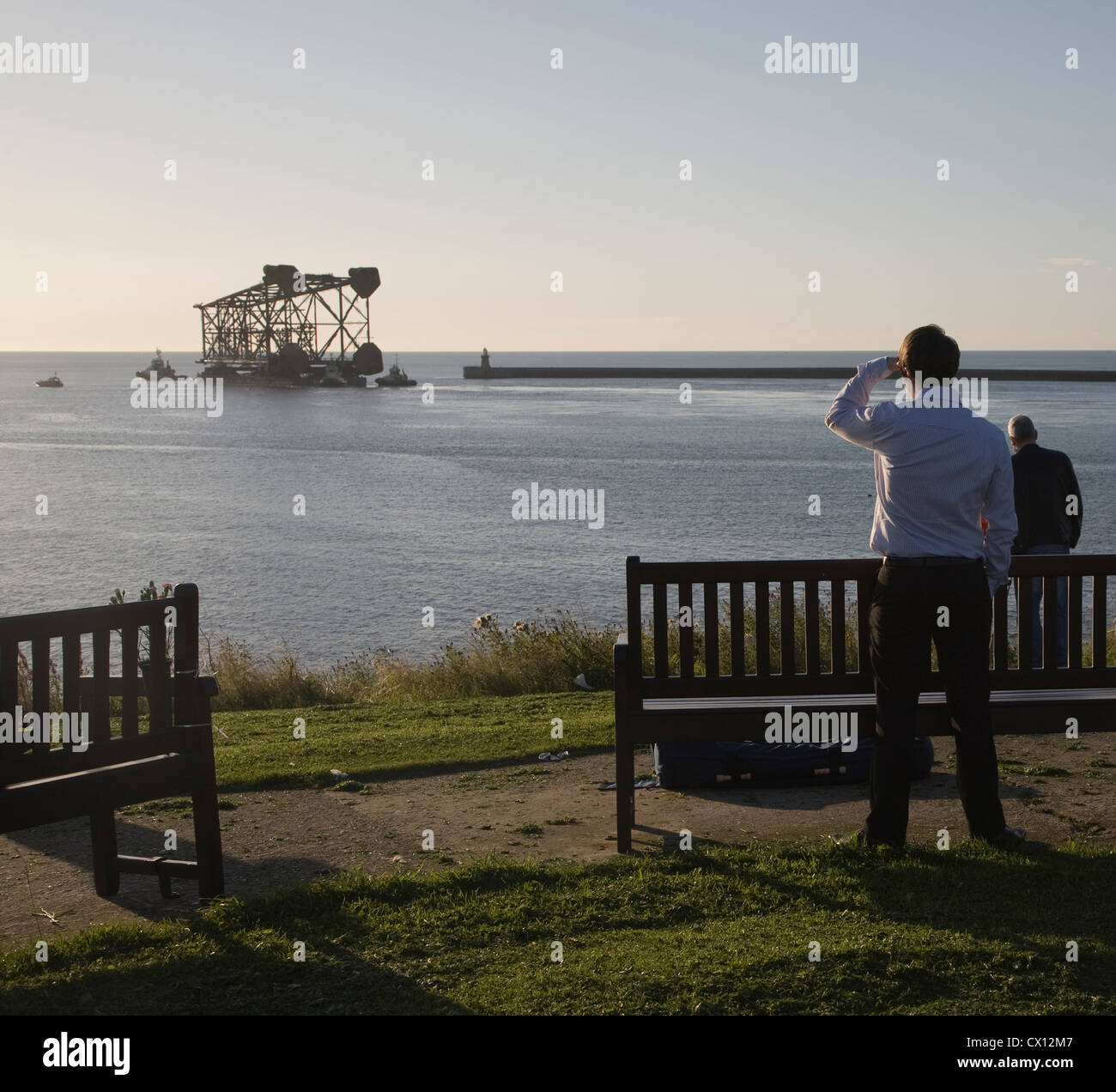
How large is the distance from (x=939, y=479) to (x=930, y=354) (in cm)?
53

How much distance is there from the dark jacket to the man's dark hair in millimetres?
4856

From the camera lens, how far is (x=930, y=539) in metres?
5.36

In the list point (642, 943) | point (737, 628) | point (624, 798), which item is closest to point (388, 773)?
point (624, 798)

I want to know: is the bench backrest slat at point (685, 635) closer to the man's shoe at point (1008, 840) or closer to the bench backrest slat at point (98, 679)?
the man's shoe at point (1008, 840)

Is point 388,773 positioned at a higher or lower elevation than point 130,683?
lower

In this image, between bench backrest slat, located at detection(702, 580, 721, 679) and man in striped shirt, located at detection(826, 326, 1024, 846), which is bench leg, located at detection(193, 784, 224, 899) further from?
man in striped shirt, located at detection(826, 326, 1024, 846)

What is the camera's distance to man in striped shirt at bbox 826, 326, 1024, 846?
536 centimetres

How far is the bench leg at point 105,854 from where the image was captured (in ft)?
18.1

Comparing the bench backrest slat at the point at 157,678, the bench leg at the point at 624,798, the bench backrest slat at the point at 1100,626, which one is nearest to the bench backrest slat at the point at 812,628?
the bench leg at the point at 624,798

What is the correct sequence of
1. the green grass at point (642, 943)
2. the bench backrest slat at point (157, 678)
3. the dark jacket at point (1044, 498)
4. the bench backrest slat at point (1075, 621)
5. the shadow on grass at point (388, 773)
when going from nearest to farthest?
the green grass at point (642, 943)
the bench backrest slat at point (157, 678)
the bench backrest slat at point (1075, 621)
the shadow on grass at point (388, 773)
the dark jacket at point (1044, 498)

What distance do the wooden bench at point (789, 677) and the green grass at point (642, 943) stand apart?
621mm

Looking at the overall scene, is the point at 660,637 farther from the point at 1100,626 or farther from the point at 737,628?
the point at 1100,626

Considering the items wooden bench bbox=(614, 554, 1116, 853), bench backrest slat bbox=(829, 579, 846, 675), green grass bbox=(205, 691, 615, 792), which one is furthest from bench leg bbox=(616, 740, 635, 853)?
green grass bbox=(205, 691, 615, 792)

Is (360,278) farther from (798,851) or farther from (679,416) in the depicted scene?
(798,851)
